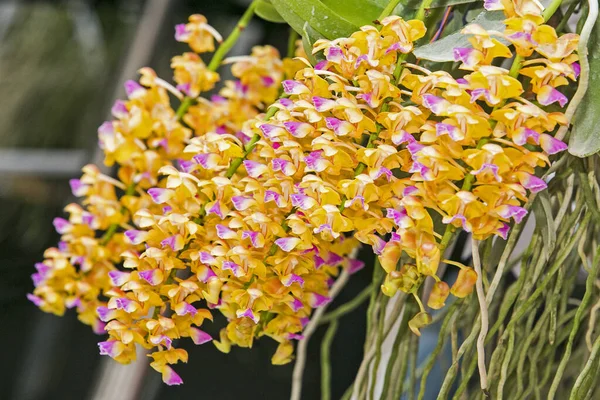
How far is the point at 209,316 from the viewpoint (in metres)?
0.42

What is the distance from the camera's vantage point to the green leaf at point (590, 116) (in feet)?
1.21

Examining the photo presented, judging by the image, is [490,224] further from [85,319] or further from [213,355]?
[213,355]

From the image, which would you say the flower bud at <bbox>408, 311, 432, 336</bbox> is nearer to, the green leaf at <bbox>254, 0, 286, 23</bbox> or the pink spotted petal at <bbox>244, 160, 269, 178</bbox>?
the pink spotted petal at <bbox>244, 160, 269, 178</bbox>

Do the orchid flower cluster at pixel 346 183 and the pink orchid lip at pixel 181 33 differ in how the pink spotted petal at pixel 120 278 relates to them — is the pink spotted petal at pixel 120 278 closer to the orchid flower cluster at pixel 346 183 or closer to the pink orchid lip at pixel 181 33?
the orchid flower cluster at pixel 346 183

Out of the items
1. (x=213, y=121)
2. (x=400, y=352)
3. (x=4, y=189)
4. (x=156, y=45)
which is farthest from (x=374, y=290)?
(x=4, y=189)

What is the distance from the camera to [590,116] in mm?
378

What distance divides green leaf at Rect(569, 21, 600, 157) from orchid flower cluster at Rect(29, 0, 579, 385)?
18mm

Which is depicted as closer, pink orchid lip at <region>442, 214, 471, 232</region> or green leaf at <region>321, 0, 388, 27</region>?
pink orchid lip at <region>442, 214, 471, 232</region>

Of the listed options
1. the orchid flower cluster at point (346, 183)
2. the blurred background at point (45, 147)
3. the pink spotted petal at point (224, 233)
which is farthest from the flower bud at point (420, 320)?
the blurred background at point (45, 147)

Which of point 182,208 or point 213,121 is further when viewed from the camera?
point 213,121

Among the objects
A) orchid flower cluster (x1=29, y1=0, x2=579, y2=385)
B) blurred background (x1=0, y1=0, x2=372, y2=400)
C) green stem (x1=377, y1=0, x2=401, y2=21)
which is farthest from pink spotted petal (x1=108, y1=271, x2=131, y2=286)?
blurred background (x1=0, y1=0, x2=372, y2=400)

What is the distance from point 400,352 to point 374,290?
6cm

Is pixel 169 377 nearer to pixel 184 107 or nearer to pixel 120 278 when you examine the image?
pixel 120 278

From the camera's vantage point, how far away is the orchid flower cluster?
345 millimetres
